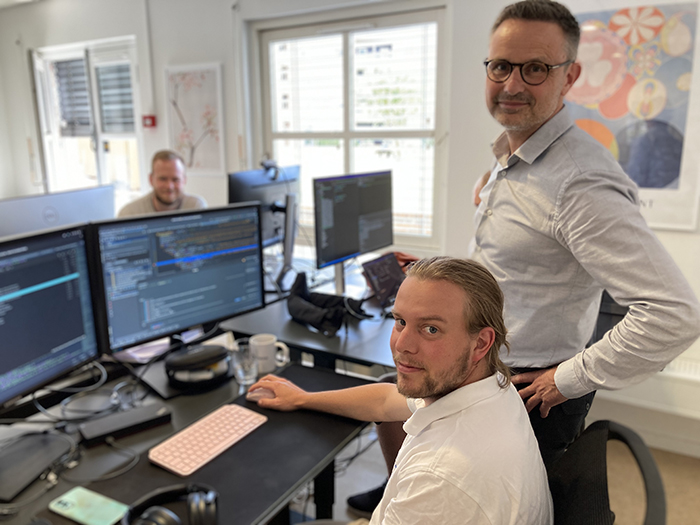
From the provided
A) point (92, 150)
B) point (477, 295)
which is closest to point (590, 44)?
point (477, 295)

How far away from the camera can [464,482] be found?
30.0 inches

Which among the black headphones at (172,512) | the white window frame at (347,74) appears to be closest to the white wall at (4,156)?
the white window frame at (347,74)

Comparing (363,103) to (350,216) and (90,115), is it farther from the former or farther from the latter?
(90,115)

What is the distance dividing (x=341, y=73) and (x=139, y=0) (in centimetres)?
194

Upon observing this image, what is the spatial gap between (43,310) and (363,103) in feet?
8.67

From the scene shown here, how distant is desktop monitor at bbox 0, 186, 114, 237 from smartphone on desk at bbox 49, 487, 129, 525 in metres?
0.95

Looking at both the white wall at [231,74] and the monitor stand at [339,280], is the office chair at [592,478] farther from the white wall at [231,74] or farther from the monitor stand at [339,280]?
the white wall at [231,74]

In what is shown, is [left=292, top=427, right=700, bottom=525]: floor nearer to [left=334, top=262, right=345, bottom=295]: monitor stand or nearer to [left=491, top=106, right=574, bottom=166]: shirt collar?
[left=334, top=262, right=345, bottom=295]: monitor stand

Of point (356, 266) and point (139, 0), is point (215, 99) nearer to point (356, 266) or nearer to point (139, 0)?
point (139, 0)

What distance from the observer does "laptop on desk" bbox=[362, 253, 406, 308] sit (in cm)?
217

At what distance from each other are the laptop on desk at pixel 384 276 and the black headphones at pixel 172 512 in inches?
49.2

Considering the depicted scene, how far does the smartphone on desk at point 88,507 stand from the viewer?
0.96 m

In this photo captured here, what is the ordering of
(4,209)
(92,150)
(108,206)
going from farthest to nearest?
(92,150), (108,206), (4,209)

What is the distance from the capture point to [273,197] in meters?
2.80
